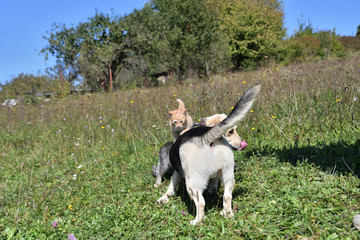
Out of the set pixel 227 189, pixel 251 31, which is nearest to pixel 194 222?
pixel 227 189

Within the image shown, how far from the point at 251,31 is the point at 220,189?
28544mm

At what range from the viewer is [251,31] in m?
29.1

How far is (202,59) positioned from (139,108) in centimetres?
1565

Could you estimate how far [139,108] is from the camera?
7770 mm

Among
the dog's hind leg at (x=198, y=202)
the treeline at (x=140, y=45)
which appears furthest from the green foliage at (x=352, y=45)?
the dog's hind leg at (x=198, y=202)

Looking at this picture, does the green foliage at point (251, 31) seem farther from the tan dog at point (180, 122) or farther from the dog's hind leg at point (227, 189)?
the dog's hind leg at point (227, 189)

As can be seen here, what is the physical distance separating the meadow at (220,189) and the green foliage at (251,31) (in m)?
23.8

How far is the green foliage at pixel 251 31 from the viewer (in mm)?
29062

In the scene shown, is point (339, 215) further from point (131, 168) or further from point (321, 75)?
point (321, 75)

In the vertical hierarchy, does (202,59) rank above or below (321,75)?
above

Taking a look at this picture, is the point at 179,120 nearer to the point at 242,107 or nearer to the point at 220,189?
the point at 220,189

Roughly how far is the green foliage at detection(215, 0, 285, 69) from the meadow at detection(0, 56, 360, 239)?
78.2 ft

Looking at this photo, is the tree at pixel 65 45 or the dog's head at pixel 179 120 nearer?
the dog's head at pixel 179 120

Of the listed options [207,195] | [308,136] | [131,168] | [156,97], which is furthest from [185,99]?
[207,195]
